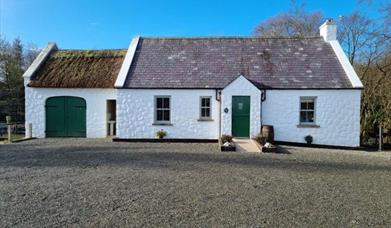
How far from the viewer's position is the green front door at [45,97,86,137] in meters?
16.2

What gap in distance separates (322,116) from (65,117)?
1440 centimetres

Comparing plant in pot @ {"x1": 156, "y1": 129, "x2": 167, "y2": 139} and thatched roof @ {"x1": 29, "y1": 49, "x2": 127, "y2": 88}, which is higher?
thatched roof @ {"x1": 29, "y1": 49, "x2": 127, "y2": 88}

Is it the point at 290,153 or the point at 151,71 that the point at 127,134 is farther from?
the point at 290,153

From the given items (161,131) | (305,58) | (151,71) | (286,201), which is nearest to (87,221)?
(286,201)

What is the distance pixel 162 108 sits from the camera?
1485 cm

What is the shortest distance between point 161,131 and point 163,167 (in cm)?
645

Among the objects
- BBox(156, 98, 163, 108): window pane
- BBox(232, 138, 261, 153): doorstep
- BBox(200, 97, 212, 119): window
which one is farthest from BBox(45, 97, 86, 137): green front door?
BBox(232, 138, 261, 153): doorstep

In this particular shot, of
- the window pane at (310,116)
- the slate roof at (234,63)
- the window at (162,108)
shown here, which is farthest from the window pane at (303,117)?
the window at (162,108)

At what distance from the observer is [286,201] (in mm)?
5336

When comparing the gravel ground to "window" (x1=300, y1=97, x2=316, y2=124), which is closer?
the gravel ground

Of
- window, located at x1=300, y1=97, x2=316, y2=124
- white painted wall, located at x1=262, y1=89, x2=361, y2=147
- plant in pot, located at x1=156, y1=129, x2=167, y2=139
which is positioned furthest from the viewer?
plant in pot, located at x1=156, y1=129, x2=167, y2=139

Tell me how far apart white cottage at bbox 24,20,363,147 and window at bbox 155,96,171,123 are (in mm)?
54

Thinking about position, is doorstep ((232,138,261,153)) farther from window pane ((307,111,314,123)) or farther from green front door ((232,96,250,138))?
window pane ((307,111,314,123))

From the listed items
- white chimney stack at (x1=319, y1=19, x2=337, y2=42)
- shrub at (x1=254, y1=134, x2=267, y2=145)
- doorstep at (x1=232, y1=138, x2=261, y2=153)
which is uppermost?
white chimney stack at (x1=319, y1=19, x2=337, y2=42)
